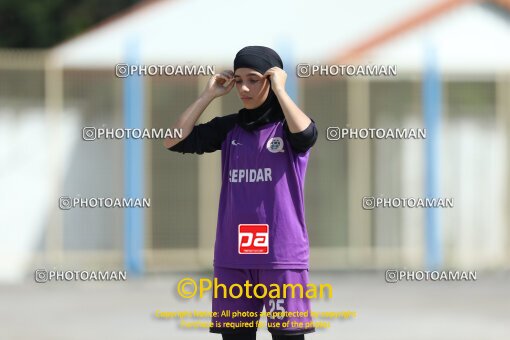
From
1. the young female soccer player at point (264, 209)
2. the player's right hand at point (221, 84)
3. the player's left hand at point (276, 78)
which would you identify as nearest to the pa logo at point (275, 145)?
the young female soccer player at point (264, 209)

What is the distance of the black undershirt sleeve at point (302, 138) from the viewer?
206 inches

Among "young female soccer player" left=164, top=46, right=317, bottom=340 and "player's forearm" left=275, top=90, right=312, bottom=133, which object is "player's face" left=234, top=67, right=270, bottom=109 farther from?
"player's forearm" left=275, top=90, right=312, bottom=133

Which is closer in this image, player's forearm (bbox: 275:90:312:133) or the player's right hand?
player's forearm (bbox: 275:90:312:133)

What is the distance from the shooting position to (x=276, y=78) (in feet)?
17.3

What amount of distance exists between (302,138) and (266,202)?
325 millimetres

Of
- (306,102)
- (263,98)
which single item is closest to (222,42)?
(306,102)

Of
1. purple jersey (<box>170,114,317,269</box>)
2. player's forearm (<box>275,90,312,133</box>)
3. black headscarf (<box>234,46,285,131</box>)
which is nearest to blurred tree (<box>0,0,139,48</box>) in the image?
black headscarf (<box>234,46,285,131</box>)

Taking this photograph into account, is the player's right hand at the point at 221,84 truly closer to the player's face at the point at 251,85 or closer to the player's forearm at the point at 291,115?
the player's face at the point at 251,85

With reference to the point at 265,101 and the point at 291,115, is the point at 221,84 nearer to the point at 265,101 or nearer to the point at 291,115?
the point at 265,101

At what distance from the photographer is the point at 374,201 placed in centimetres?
1411

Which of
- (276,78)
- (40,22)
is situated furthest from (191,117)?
(40,22)

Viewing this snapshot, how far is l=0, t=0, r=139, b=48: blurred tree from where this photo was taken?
24203mm

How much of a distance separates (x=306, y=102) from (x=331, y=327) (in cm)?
501

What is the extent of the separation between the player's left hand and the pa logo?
219mm
